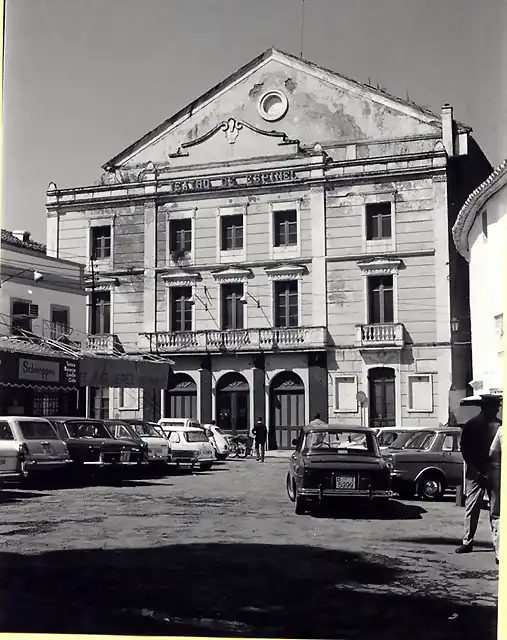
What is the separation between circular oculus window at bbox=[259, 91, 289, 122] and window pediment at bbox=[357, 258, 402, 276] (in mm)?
1574

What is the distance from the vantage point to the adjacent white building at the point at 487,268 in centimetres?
624

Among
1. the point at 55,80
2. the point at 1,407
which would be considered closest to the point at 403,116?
the point at 55,80

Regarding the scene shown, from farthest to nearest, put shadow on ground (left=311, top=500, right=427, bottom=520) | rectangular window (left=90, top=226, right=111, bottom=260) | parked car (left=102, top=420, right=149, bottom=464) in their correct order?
1. parked car (left=102, top=420, right=149, bottom=464)
2. rectangular window (left=90, top=226, right=111, bottom=260)
3. shadow on ground (left=311, top=500, right=427, bottom=520)

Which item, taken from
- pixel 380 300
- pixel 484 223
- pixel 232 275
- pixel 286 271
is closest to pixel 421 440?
pixel 380 300

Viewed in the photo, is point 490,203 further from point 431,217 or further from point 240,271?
point 240,271

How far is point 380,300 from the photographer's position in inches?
283

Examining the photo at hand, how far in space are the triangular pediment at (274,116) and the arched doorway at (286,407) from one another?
2.03 metres

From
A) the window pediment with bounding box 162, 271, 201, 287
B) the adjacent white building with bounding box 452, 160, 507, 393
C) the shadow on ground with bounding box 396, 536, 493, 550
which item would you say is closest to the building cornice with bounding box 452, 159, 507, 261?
the adjacent white building with bounding box 452, 160, 507, 393

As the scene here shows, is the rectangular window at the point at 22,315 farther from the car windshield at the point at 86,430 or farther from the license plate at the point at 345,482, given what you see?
the license plate at the point at 345,482

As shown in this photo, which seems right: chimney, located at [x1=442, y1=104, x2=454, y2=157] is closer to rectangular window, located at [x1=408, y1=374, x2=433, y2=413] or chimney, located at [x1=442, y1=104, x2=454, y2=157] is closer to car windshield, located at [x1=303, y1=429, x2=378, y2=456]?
rectangular window, located at [x1=408, y1=374, x2=433, y2=413]

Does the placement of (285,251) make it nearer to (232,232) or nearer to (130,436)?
(232,232)

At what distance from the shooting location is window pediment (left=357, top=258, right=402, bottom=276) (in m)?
7.18

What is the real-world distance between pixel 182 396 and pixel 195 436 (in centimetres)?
48

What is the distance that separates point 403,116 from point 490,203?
124cm
